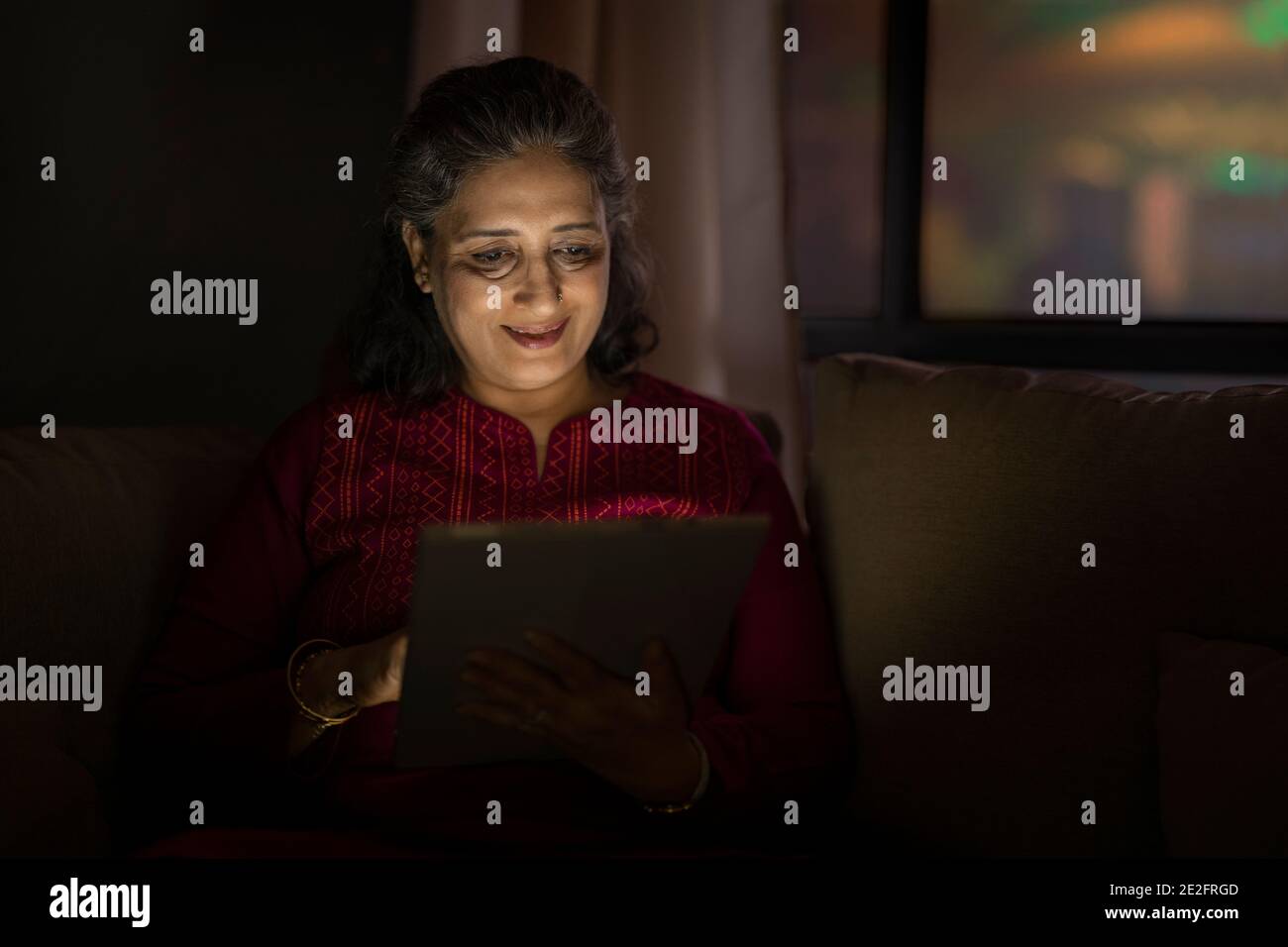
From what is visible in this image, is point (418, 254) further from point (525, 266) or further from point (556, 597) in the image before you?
point (556, 597)

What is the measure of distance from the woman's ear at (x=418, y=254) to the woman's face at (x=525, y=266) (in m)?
0.05

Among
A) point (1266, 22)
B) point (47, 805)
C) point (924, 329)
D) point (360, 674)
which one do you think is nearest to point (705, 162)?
point (924, 329)

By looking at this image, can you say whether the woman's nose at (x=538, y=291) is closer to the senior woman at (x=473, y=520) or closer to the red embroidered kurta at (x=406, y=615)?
the senior woman at (x=473, y=520)

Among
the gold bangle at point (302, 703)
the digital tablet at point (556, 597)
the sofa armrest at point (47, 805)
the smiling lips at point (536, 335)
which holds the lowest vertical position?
the sofa armrest at point (47, 805)

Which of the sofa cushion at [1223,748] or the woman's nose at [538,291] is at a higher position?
the woman's nose at [538,291]

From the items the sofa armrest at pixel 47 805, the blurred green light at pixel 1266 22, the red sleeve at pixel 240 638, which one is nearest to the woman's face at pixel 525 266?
the red sleeve at pixel 240 638

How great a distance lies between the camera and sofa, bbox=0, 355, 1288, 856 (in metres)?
1.09

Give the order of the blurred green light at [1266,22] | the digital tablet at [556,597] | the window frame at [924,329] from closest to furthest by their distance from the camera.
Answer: the digital tablet at [556,597]
the window frame at [924,329]
the blurred green light at [1266,22]

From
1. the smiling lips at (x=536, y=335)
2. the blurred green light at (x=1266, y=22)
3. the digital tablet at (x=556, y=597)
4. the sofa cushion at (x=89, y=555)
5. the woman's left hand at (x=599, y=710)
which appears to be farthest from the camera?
the blurred green light at (x=1266, y=22)

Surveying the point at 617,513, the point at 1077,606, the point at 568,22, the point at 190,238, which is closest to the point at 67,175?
the point at 190,238

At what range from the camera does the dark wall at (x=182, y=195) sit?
6.28 feet

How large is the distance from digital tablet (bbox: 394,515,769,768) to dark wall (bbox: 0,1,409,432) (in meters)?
1.17

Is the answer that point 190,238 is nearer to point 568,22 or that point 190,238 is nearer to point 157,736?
point 568,22

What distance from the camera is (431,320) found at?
1444 millimetres
